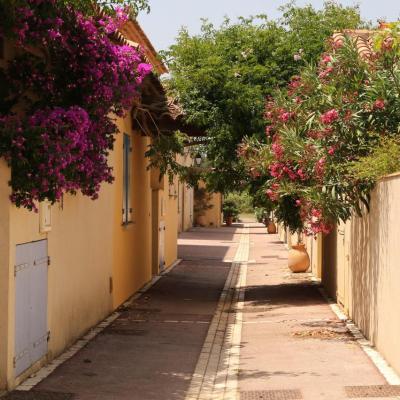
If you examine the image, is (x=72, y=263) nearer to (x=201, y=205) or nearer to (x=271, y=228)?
(x=271, y=228)

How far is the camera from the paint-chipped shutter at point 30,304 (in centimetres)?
865

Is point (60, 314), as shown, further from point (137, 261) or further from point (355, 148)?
point (137, 261)

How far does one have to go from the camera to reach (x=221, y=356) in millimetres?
10789

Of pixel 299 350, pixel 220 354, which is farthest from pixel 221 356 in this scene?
pixel 299 350

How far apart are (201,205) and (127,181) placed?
134 ft

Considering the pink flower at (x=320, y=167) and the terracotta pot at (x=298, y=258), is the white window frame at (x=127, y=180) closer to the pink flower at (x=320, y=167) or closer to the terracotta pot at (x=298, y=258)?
the pink flower at (x=320, y=167)

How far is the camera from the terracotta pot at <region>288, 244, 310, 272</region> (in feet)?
79.0

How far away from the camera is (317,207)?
38.7 ft

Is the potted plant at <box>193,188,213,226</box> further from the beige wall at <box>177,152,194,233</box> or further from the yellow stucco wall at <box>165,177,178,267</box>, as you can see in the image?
the yellow stucco wall at <box>165,177,178,267</box>

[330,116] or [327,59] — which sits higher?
[327,59]

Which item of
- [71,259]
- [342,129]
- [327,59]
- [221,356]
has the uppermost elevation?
[327,59]

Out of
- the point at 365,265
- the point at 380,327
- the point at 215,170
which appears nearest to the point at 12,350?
the point at 380,327

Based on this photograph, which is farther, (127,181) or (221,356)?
(127,181)

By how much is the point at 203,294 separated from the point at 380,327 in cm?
906
